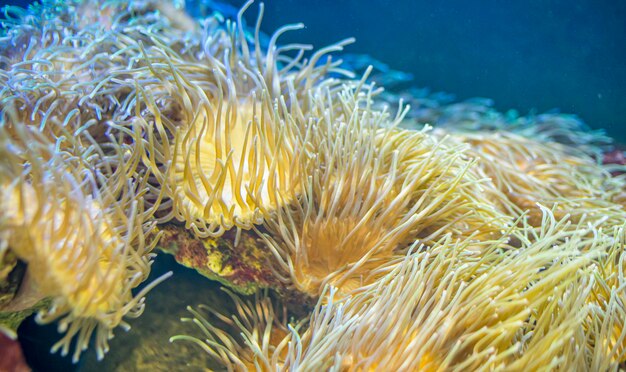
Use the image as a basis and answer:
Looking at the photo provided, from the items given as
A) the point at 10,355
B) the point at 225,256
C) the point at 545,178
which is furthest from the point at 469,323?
the point at 545,178

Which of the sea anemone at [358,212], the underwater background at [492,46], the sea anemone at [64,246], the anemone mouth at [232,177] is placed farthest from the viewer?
the underwater background at [492,46]

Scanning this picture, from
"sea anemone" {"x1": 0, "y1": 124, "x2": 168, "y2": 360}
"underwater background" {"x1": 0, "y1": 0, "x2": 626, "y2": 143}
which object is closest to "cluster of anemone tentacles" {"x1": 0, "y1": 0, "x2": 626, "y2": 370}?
"sea anemone" {"x1": 0, "y1": 124, "x2": 168, "y2": 360}

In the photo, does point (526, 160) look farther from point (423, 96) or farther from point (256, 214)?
point (256, 214)

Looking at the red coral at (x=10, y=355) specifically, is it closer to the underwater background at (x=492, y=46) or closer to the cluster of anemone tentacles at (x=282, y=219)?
the cluster of anemone tentacles at (x=282, y=219)

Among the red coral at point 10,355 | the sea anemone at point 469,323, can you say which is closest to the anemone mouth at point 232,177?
the sea anemone at point 469,323

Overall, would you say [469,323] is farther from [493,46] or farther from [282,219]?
[493,46]
